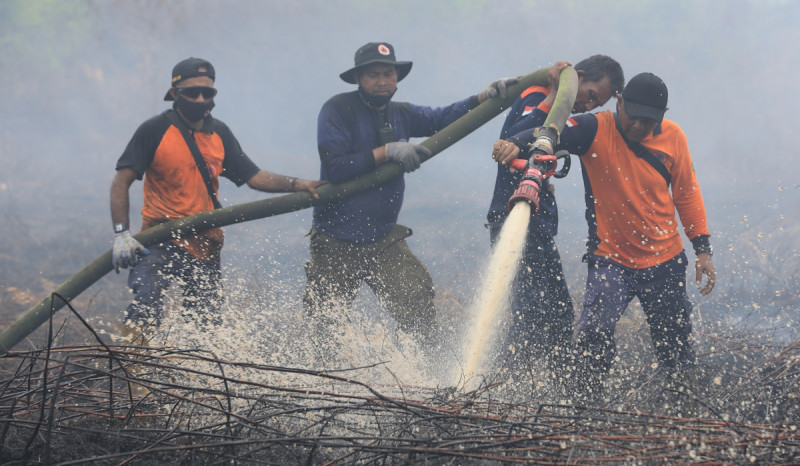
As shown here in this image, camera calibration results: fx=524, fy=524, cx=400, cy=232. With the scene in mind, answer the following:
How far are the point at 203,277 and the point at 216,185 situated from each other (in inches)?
30.8

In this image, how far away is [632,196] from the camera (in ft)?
11.1

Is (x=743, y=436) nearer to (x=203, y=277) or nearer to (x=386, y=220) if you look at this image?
(x=386, y=220)

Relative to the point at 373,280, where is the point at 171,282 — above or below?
above

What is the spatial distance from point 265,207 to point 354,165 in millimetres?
832

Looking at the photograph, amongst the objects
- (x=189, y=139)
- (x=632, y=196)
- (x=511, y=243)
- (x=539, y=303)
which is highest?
(x=189, y=139)

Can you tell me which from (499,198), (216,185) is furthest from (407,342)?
(216,185)

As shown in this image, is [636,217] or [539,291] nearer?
[636,217]

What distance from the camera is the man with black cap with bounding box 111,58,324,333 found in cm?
357

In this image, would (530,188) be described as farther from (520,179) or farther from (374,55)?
(374,55)

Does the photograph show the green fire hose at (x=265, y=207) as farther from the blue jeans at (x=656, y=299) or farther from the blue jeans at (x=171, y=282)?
the blue jeans at (x=656, y=299)

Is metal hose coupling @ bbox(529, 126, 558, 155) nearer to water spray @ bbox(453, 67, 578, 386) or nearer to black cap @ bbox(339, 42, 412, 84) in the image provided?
water spray @ bbox(453, 67, 578, 386)

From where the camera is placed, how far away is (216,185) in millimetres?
4141

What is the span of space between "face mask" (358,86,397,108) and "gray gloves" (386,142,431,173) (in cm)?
36

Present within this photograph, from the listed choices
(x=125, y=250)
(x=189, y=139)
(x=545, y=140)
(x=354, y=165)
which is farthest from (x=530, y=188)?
(x=125, y=250)
